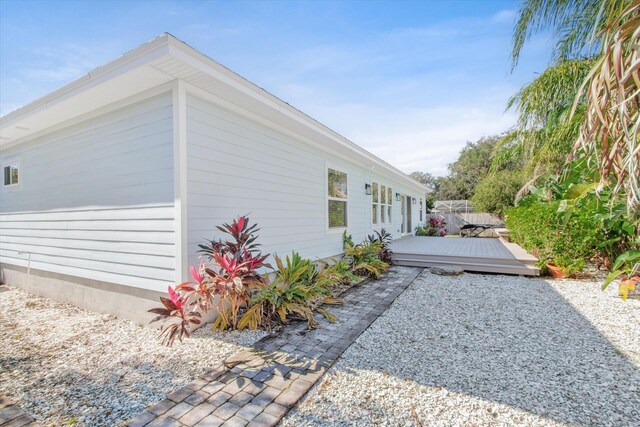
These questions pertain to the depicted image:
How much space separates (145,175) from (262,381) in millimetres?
2960

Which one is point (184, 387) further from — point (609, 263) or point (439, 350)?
point (609, 263)

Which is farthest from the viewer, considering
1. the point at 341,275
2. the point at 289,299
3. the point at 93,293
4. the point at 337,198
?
the point at 337,198

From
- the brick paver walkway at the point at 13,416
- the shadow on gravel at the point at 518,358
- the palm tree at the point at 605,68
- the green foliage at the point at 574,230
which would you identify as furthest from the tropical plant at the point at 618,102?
the green foliage at the point at 574,230

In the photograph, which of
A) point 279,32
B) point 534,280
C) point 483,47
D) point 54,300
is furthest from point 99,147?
point 534,280

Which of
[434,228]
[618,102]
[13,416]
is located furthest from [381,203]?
[13,416]

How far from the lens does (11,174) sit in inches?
245

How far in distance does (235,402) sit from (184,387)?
54 cm

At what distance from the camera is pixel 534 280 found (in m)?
5.97

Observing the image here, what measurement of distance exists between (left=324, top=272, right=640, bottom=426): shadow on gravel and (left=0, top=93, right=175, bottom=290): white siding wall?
2912mm

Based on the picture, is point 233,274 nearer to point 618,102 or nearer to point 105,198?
point 105,198

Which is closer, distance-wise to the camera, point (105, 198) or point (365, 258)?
point (105, 198)

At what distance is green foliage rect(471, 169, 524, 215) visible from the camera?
18.4 meters

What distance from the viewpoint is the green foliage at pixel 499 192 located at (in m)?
18.4

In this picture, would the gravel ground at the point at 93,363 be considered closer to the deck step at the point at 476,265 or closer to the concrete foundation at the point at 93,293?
the concrete foundation at the point at 93,293
